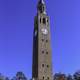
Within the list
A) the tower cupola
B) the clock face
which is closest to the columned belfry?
the clock face

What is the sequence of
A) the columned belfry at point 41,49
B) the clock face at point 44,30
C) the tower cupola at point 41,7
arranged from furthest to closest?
1. the tower cupola at point 41,7
2. the clock face at point 44,30
3. the columned belfry at point 41,49

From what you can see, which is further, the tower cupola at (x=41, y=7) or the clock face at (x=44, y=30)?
the tower cupola at (x=41, y=7)

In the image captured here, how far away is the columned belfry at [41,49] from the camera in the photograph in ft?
200

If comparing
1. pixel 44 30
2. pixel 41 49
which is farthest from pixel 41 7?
pixel 41 49

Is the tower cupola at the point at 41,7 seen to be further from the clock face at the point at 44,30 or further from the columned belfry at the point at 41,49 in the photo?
the clock face at the point at 44,30

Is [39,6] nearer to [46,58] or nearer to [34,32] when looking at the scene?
[34,32]

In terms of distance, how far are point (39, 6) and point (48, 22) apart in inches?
234

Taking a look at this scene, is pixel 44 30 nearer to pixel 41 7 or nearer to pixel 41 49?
pixel 41 49

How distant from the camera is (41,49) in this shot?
208ft

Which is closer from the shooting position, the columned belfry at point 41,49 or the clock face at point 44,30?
the columned belfry at point 41,49

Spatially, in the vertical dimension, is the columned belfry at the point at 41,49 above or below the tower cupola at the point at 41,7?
below

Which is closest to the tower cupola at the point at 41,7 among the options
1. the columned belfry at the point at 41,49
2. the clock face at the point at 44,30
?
the columned belfry at the point at 41,49

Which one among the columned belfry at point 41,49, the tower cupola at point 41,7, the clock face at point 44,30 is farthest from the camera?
the tower cupola at point 41,7

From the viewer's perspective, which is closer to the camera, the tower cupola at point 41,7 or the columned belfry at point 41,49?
the columned belfry at point 41,49
